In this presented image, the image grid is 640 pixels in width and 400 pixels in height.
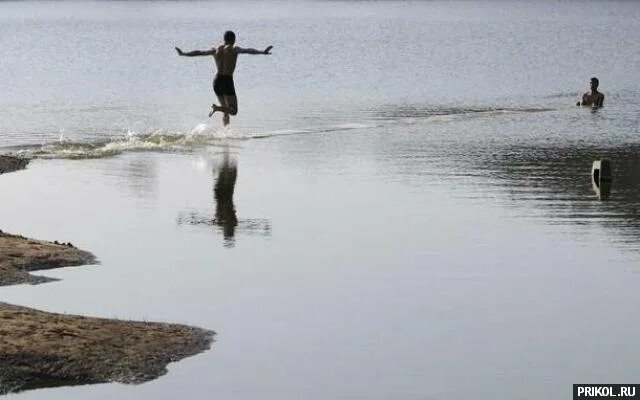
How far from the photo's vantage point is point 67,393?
1205cm

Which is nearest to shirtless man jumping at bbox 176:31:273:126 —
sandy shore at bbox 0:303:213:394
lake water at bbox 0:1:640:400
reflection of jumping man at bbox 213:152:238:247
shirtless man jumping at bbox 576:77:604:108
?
lake water at bbox 0:1:640:400

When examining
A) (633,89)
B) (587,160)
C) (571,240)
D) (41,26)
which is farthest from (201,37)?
(571,240)

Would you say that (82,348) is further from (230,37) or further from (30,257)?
(230,37)

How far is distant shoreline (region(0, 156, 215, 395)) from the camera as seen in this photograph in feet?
40.3

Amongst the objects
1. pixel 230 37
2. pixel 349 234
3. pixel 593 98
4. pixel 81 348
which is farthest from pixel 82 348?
pixel 593 98

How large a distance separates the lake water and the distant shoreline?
0.24 metres

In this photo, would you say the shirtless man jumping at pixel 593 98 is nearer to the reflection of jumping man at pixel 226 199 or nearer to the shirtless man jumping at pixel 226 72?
the shirtless man jumping at pixel 226 72

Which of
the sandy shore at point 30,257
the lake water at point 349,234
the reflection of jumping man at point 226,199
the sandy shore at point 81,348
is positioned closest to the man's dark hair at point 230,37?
the lake water at point 349,234

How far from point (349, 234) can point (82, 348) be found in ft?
23.2

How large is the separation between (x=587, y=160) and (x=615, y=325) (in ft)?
43.3

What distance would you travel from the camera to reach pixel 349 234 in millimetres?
19328

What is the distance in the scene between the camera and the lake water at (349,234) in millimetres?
13141

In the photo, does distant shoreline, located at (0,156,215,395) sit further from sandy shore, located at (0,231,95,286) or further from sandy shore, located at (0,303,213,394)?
sandy shore, located at (0,231,95,286)

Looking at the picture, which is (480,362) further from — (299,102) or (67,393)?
(299,102)
